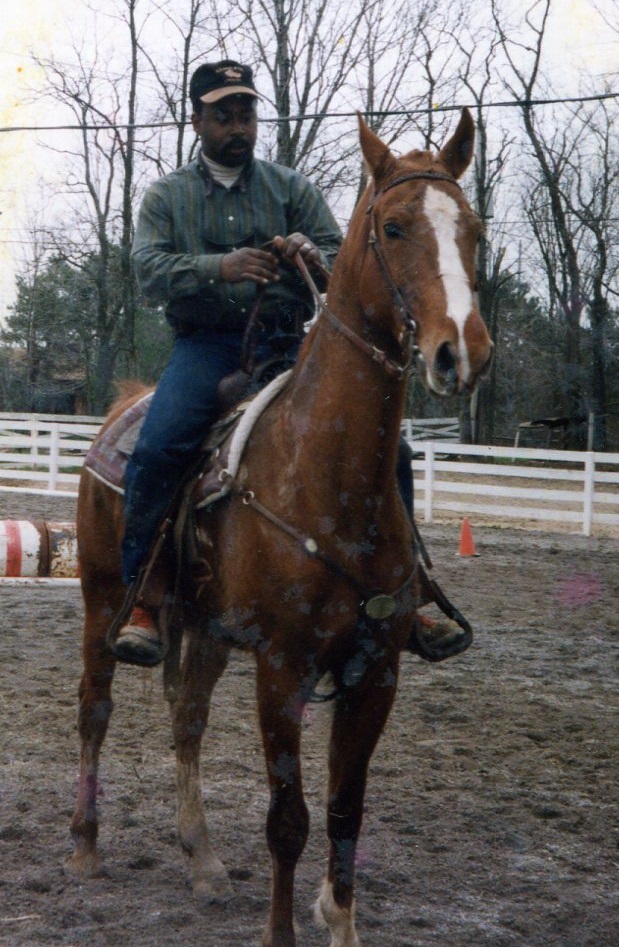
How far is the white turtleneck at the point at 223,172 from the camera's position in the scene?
175 inches

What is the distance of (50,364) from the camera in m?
49.8

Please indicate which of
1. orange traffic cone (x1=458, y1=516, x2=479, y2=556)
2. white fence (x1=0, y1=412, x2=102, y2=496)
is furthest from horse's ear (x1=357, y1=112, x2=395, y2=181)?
white fence (x1=0, y1=412, x2=102, y2=496)

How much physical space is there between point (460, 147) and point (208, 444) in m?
1.46

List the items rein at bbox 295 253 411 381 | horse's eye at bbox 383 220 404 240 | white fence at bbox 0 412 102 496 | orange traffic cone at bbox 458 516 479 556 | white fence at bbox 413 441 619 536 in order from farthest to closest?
1. white fence at bbox 0 412 102 496
2. white fence at bbox 413 441 619 536
3. orange traffic cone at bbox 458 516 479 556
4. rein at bbox 295 253 411 381
5. horse's eye at bbox 383 220 404 240

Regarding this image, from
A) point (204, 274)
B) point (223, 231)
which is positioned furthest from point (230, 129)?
point (204, 274)

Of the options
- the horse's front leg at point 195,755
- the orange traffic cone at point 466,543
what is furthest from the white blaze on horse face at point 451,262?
the orange traffic cone at point 466,543

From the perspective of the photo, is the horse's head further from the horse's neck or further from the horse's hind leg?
the horse's hind leg

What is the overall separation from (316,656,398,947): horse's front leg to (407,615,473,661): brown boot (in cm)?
41

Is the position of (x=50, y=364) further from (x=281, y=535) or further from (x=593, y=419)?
(x=281, y=535)

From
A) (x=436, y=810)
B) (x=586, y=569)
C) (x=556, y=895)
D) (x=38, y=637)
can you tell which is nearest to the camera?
(x=556, y=895)

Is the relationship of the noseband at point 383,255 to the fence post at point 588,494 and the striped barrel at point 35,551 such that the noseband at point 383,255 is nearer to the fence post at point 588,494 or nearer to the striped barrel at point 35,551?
the striped barrel at point 35,551

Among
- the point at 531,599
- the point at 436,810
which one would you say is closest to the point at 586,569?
the point at 531,599

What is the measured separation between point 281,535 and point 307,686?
51 cm

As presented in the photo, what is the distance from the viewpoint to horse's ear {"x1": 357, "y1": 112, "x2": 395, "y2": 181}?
3516 mm
